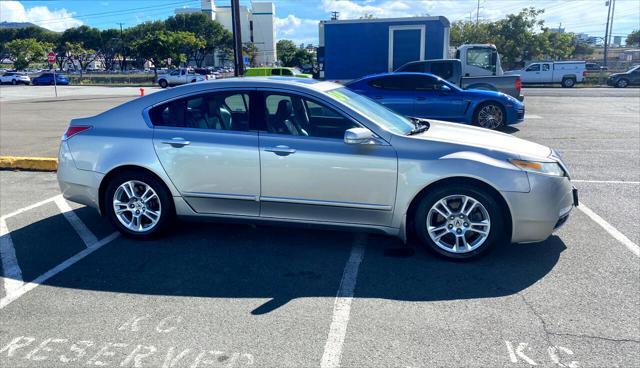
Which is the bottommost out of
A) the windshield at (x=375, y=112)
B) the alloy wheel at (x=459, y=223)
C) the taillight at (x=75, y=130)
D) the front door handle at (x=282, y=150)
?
the alloy wheel at (x=459, y=223)

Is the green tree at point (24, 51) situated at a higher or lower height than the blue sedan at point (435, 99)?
higher

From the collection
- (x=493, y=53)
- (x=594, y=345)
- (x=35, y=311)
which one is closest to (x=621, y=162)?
(x=594, y=345)

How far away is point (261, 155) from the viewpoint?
431cm

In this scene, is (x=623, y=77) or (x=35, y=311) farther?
(x=623, y=77)

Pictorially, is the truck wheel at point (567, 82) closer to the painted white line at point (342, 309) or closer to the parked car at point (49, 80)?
the painted white line at point (342, 309)

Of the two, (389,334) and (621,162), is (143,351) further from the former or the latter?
(621,162)

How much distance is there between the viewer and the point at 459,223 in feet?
13.6

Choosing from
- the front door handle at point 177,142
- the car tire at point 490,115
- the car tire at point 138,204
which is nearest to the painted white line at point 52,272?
the car tire at point 138,204

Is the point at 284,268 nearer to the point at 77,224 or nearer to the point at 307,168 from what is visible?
the point at 307,168

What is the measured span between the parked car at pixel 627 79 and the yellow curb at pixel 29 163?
35.8m

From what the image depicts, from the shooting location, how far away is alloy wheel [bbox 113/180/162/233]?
4688 millimetres

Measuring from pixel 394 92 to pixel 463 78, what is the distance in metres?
4.47

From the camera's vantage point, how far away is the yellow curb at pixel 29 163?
797 centimetres

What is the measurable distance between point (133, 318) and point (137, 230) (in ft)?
5.11
